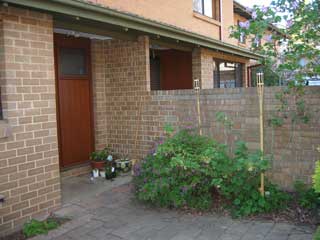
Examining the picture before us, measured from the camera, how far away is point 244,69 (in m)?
11.8

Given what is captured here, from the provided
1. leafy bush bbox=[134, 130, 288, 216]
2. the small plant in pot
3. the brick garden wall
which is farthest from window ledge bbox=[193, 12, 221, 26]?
leafy bush bbox=[134, 130, 288, 216]

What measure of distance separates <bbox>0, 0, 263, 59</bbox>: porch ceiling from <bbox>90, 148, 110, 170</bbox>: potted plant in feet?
8.25

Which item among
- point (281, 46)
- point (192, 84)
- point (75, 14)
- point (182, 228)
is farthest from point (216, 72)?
point (182, 228)

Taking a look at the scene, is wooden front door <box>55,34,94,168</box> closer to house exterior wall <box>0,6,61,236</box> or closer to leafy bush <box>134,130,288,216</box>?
house exterior wall <box>0,6,61,236</box>

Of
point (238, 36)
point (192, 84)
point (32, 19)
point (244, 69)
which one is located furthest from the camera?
point (244, 69)

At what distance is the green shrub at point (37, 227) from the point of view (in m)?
4.00

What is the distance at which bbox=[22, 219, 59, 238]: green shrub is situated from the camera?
13.1 feet

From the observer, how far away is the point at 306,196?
14.5 feet

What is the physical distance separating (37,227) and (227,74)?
848cm

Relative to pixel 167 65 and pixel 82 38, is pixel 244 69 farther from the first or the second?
pixel 82 38

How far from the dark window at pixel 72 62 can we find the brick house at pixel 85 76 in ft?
0.07

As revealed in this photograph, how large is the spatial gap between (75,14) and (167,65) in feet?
15.4

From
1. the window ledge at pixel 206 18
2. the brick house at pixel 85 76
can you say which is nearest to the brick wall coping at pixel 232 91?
the brick house at pixel 85 76

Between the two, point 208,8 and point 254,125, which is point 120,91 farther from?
point 208,8
